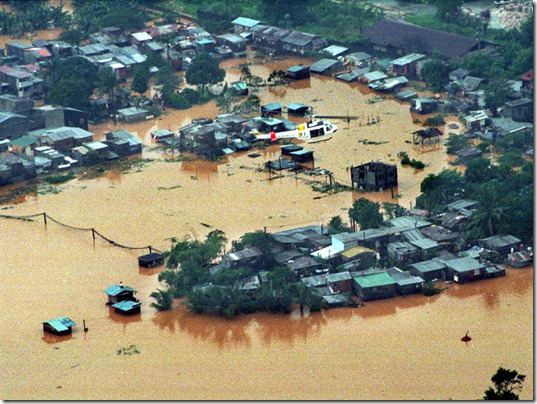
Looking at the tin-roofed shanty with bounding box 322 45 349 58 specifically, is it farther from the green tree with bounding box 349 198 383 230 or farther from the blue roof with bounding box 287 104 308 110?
the green tree with bounding box 349 198 383 230

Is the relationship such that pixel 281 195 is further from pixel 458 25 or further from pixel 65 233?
pixel 458 25

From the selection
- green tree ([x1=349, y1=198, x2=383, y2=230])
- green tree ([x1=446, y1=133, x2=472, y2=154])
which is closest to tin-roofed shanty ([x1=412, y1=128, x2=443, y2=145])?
green tree ([x1=446, y1=133, x2=472, y2=154])

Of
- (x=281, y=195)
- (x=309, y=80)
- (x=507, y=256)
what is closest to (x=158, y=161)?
(x=281, y=195)

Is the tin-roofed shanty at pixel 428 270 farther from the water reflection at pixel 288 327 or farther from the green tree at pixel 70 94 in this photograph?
the green tree at pixel 70 94

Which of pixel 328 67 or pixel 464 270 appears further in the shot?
pixel 328 67

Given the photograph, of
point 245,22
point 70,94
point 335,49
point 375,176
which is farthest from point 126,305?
point 245,22

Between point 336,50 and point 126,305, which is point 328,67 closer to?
point 336,50
